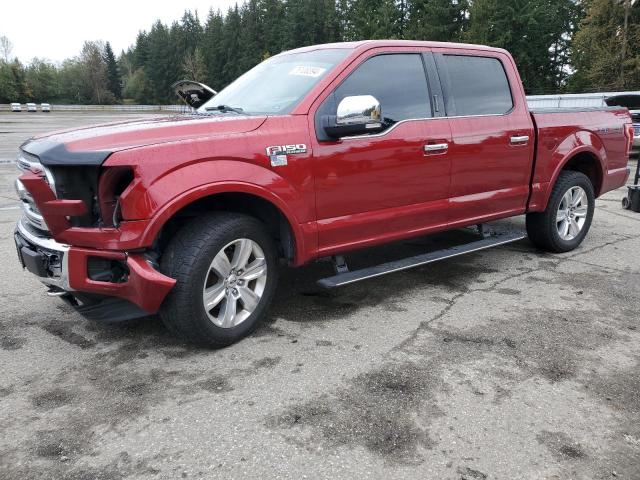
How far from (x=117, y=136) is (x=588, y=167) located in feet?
16.0

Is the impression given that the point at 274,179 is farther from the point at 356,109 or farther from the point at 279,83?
the point at 279,83

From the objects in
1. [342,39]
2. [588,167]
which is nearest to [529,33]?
[342,39]

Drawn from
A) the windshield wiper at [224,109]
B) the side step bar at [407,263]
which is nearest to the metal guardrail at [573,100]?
the side step bar at [407,263]

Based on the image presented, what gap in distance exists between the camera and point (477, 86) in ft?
15.3

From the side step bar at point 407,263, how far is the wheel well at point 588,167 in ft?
3.66

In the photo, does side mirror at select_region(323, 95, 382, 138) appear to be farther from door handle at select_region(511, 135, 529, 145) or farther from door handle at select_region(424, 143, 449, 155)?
door handle at select_region(511, 135, 529, 145)

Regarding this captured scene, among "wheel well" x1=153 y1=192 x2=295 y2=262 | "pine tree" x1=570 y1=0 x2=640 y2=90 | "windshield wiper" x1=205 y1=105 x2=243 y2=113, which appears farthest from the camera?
"pine tree" x1=570 y1=0 x2=640 y2=90

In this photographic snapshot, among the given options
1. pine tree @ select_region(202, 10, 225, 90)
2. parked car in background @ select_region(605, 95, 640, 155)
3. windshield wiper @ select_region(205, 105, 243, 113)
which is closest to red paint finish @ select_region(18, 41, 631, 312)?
windshield wiper @ select_region(205, 105, 243, 113)

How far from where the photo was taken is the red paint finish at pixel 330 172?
296 cm

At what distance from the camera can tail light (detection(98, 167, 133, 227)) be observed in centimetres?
290

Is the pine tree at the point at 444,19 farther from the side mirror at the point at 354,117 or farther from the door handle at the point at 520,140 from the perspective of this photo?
the side mirror at the point at 354,117

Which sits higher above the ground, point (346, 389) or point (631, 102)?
point (631, 102)

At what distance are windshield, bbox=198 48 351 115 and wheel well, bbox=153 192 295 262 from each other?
2.03ft

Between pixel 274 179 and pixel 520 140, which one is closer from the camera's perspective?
pixel 274 179
